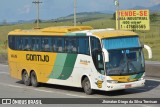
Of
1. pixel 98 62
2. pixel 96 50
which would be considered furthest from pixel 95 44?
pixel 98 62

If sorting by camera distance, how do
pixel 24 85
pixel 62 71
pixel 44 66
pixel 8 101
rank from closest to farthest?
pixel 8 101 < pixel 62 71 < pixel 44 66 < pixel 24 85

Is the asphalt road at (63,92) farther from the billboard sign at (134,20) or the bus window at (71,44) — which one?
the billboard sign at (134,20)

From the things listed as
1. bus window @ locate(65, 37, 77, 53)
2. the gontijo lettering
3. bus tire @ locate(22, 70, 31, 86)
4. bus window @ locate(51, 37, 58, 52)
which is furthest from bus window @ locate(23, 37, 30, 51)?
bus window @ locate(65, 37, 77, 53)

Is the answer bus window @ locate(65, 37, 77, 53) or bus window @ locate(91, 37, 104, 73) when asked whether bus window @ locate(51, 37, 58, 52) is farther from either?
bus window @ locate(91, 37, 104, 73)

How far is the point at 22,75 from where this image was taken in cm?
2619

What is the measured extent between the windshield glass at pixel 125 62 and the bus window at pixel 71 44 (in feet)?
8.14

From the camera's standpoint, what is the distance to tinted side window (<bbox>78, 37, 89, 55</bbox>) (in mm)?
20509

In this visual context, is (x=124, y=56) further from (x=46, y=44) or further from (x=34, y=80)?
(x=34, y=80)

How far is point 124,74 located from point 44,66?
19.1 ft

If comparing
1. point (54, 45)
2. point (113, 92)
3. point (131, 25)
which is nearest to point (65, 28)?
point (54, 45)

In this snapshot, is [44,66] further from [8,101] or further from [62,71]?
[8,101]

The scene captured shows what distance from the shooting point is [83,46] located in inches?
819

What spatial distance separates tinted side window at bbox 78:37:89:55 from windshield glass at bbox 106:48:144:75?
1396 mm

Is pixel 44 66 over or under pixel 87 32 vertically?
under
